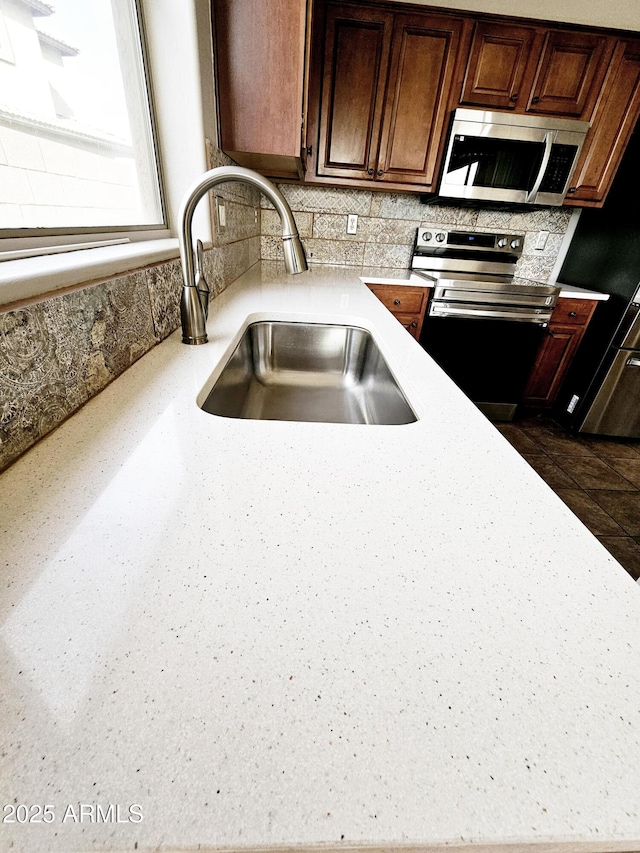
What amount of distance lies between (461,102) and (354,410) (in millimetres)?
2065

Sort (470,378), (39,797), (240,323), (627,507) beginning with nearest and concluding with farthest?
(39,797) → (240,323) → (627,507) → (470,378)

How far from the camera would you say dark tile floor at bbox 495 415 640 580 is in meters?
1.64

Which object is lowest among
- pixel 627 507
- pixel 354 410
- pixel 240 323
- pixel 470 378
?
pixel 627 507

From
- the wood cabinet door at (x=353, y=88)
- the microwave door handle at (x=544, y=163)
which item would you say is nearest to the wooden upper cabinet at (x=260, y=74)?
the wood cabinet door at (x=353, y=88)

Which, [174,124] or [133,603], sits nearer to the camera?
[133,603]

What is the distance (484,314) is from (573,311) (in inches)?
23.9

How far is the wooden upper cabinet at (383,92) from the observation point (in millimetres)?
1865

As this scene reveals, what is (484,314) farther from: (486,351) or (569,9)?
(569,9)

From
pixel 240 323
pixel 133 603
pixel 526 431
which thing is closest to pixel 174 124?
pixel 240 323

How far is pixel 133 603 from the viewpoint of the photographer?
10.4 inches

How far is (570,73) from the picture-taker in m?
1.97

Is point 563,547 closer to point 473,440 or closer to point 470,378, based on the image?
point 473,440

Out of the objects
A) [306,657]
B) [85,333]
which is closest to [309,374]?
[85,333]

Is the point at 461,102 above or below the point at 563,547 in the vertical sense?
above
